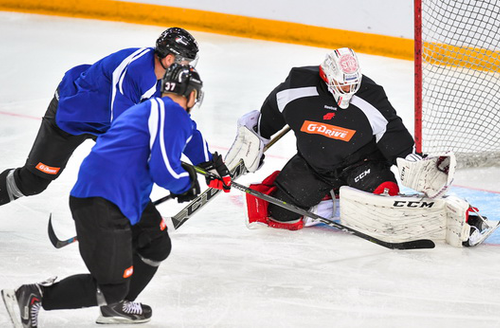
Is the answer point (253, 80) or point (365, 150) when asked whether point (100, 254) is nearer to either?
point (365, 150)

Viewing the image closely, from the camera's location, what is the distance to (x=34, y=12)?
7254 millimetres

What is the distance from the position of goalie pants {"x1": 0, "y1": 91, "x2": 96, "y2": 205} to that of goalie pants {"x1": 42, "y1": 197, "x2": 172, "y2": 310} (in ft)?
→ 2.91

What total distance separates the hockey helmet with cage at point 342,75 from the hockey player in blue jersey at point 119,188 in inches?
39.9

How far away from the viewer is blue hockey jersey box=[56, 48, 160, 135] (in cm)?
306

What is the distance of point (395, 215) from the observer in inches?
133

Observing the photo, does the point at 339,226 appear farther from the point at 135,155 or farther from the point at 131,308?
the point at 135,155

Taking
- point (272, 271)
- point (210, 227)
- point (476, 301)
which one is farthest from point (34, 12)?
point (476, 301)

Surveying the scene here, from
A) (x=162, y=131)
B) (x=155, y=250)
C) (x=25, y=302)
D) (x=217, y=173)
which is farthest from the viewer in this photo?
(x=217, y=173)

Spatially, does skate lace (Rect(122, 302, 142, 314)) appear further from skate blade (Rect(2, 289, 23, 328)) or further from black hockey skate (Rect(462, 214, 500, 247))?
black hockey skate (Rect(462, 214, 500, 247))

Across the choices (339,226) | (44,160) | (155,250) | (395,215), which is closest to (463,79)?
(395,215)

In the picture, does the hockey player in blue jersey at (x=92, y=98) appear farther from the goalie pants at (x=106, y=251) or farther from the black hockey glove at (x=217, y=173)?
the goalie pants at (x=106, y=251)

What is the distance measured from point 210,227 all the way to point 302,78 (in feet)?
2.77

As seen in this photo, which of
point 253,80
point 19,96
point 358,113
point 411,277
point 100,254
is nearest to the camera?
point 100,254

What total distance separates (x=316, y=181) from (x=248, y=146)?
378 mm
